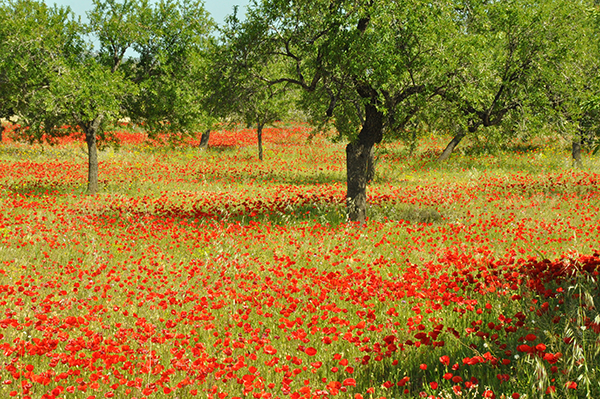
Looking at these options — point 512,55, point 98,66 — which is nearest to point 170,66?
point 98,66

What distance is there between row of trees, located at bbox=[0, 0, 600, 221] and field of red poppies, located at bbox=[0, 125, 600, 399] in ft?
7.88

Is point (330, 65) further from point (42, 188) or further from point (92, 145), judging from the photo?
point (42, 188)

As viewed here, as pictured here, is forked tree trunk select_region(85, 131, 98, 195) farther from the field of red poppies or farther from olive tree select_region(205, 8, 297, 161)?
olive tree select_region(205, 8, 297, 161)

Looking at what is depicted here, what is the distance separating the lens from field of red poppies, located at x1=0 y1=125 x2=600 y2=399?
372 cm

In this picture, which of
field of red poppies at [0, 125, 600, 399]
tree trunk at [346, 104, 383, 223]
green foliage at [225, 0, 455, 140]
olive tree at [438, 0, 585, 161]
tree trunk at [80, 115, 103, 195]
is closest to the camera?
field of red poppies at [0, 125, 600, 399]

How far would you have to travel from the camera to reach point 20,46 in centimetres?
1417

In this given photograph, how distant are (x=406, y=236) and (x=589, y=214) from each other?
19.3 ft

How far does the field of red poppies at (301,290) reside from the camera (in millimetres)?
3717

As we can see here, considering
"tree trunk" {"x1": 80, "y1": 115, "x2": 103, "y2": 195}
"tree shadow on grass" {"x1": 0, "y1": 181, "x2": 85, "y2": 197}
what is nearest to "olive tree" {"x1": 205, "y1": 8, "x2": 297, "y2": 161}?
"tree trunk" {"x1": 80, "y1": 115, "x2": 103, "y2": 195}

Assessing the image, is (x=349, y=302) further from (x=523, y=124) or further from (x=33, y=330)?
(x=523, y=124)

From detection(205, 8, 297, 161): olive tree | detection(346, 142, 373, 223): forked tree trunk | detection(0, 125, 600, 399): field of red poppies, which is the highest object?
detection(205, 8, 297, 161): olive tree

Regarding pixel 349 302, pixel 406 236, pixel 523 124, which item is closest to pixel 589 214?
pixel 523 124

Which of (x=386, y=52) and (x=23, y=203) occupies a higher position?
(x=386, y=52)

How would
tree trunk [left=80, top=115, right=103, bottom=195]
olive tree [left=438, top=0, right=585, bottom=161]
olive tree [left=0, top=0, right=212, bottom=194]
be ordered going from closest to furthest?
1. olive tree [left=438, top=0, right=585, bottom=161]
2. olive tree [left=0, top=0, right=212, bottom=194]
3. tree trunk [left=80, top=115, right=103, bottom=195]
